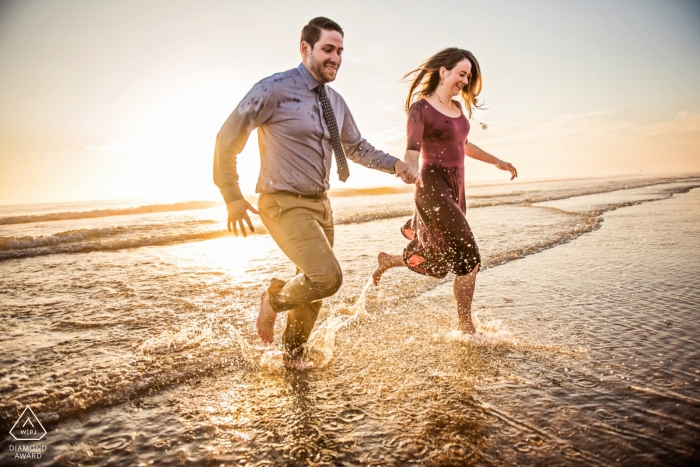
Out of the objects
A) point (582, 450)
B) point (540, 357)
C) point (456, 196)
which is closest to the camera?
point (582, 450)

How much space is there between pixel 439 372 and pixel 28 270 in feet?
23.7

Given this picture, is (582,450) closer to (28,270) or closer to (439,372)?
(439,372)

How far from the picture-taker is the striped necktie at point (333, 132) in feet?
9.17

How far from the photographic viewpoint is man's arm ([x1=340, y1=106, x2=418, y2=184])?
304cm

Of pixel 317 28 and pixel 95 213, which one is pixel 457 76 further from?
pixel 95 213

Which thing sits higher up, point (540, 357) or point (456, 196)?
point (456, 196)

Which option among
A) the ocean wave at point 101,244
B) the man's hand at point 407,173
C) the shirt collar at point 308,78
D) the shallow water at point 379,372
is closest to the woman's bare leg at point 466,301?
the shallow water at point 379,372

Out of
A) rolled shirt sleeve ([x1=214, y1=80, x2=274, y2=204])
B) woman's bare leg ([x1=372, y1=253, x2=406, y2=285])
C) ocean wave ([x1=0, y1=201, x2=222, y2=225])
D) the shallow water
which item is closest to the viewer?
the shallow water

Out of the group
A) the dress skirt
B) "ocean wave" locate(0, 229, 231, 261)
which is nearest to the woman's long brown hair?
the dress skirt

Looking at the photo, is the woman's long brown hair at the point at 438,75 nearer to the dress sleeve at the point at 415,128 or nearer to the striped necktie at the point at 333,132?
the dress sleeve at the point at 415,128

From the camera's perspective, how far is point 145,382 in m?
2.65

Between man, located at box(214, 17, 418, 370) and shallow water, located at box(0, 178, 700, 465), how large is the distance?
599mm

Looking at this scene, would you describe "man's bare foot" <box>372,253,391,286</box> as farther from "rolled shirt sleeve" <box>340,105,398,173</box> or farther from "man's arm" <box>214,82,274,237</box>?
"man's arm" <box>214,82,274,237</box>

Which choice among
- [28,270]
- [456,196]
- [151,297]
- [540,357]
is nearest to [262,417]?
[540,357]
